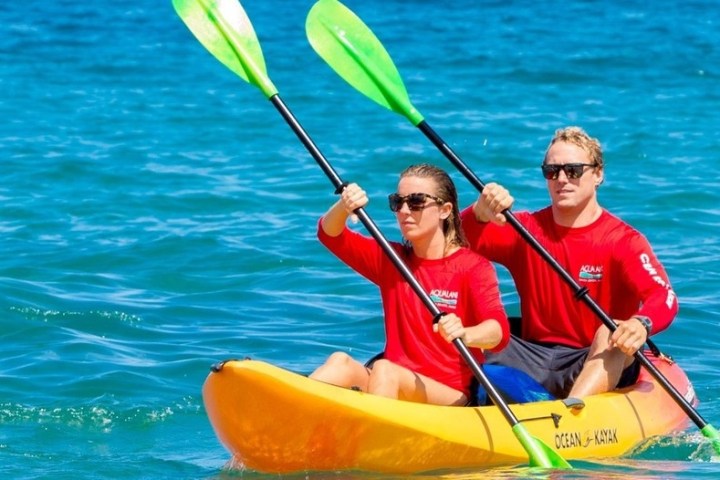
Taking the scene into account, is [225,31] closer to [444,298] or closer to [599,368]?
[444,298]

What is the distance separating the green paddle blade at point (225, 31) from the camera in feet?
22.4

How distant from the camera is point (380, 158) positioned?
13.1 meters

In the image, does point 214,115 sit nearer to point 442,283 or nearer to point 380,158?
point 380,158

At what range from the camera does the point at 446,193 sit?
6082mm

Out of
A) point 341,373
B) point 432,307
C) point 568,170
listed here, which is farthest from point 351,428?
point 568,170

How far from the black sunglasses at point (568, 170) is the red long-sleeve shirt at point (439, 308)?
62 centimetres

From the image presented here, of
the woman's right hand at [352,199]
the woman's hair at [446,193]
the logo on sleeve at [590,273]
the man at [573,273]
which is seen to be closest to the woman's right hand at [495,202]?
the man at [573,273]

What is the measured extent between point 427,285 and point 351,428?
83 cm

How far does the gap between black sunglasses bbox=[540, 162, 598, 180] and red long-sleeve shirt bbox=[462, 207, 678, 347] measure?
0.88 ft

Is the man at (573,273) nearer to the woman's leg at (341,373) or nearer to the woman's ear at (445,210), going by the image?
the woman's ear at (445,210)

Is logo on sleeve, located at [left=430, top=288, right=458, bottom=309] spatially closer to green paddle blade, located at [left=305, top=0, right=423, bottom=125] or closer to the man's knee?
the man's knee

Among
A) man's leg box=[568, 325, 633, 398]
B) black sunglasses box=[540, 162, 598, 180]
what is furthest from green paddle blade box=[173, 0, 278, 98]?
man's leg box=[568, 325, 633, 398]

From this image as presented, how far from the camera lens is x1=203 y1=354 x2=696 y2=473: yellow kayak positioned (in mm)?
5488

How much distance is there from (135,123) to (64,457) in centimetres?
829
